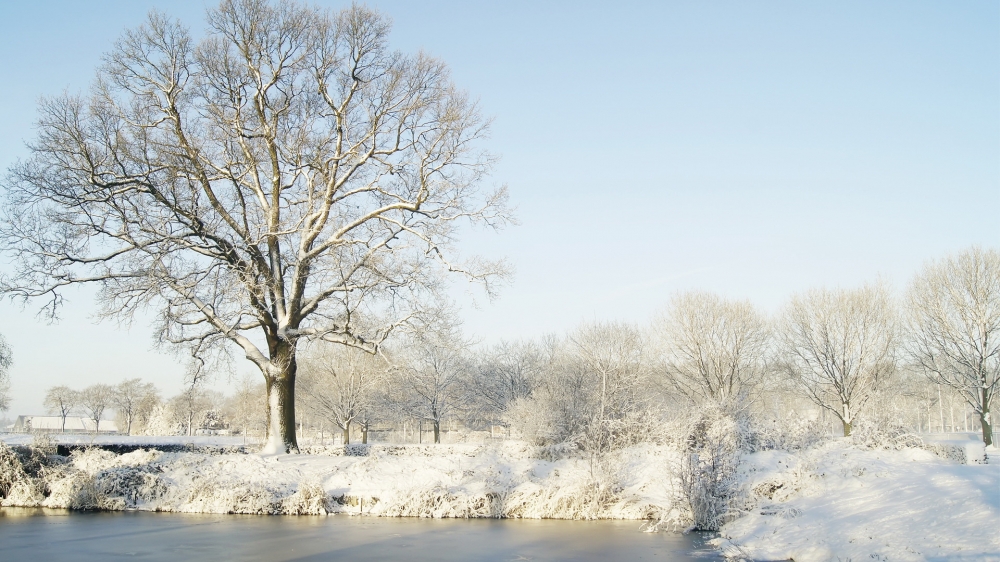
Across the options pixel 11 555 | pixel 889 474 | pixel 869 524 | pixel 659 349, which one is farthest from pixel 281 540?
pixel 659 349

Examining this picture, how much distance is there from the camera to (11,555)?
35.8 ft

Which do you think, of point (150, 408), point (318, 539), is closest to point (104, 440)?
point (318, 539)

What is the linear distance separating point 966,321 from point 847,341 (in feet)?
17.6

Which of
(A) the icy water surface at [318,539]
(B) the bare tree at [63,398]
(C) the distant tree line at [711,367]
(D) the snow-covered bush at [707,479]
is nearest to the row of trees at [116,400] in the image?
(B) the bare tree at [63,398]

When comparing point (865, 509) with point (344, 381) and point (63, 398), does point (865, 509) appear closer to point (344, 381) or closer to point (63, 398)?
point (344, 381)

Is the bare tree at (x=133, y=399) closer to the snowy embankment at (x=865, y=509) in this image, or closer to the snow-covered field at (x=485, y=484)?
the snow-covered field at (x=485, y=484)

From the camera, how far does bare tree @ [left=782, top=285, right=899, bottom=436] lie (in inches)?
1453

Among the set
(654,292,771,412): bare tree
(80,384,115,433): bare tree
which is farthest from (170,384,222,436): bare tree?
(654,292,771,412): bare tree

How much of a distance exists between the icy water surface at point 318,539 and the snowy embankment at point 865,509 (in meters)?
1.35

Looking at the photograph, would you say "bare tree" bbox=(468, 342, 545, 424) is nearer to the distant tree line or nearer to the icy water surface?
the distant tree line

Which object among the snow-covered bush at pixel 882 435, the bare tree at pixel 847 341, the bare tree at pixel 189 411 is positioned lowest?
the bare tree at pixel 189 411

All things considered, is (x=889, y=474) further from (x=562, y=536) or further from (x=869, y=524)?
(x=562, y=536)

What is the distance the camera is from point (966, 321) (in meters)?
34.8

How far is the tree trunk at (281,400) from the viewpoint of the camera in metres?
19.8
